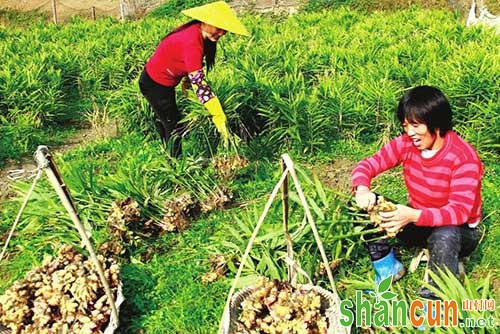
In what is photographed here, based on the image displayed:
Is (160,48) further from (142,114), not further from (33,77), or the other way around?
(33,77)

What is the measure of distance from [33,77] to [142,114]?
1.44 meters

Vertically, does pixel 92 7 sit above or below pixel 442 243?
below

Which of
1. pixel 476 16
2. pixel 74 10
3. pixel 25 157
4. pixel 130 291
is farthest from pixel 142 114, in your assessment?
Answer: pixel 74 10

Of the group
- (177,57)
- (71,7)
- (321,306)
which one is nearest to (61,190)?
(321,306)

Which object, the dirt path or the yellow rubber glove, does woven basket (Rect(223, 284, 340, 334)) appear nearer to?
the yellow rubber glove

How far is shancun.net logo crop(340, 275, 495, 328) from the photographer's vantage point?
203 centimetres

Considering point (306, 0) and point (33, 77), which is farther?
point (306, 0)

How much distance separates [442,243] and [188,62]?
1.86m

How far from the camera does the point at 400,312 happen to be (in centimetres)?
219

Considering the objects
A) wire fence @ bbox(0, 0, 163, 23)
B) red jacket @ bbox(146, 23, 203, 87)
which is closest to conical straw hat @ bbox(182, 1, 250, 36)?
red jacket @ bbox(146, 23, 203, 87)

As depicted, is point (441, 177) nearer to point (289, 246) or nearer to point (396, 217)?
point (396, 217)

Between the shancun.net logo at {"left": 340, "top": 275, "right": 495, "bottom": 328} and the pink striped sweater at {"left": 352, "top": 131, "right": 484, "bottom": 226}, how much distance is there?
1.15 ft

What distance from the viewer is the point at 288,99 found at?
170 inches

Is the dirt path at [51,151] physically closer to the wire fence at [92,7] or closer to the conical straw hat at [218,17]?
the conical straw hat at [218,17]
